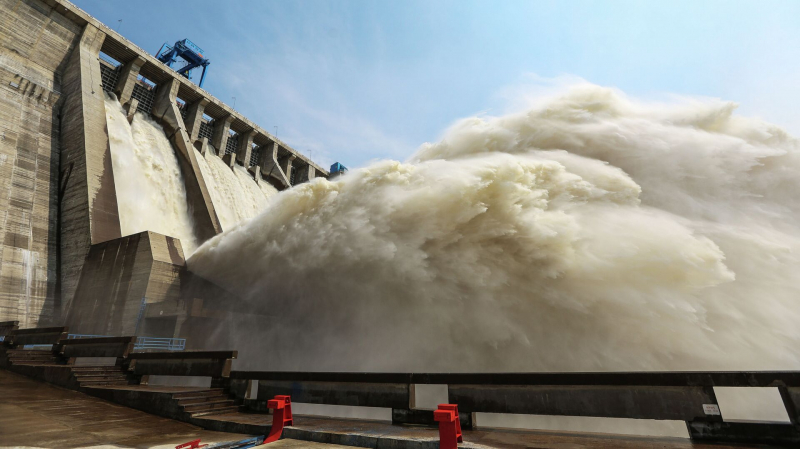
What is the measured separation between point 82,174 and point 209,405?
72.9 ft

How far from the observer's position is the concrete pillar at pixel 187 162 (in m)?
27.5

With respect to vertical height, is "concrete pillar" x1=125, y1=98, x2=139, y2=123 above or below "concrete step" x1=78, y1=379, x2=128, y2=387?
above

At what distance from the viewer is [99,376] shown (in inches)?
367

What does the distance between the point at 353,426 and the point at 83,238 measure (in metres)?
22.4

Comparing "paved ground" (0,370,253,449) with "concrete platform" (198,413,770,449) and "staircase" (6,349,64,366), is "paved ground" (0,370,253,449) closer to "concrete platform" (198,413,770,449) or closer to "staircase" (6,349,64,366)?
"concrete platform" (198,413,770,449)

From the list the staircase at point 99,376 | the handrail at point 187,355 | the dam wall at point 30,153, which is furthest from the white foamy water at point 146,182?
the handrail at point 187,355

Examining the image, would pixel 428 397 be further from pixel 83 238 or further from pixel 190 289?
pixel 83 238

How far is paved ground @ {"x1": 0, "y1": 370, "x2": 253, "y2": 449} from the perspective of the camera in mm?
4941

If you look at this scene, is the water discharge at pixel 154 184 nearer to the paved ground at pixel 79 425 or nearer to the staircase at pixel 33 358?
the staircase at pixel 33 358

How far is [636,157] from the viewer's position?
12.5 metres

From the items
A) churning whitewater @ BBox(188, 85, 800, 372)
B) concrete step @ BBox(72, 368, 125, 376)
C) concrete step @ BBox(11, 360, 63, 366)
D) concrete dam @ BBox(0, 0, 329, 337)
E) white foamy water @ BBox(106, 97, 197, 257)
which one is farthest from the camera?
white foamy water @ BBox(106, 97, 197, 257)

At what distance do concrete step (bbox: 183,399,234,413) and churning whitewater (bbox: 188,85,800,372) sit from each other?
20.4 ft

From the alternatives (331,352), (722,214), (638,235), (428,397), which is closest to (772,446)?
(638,235)

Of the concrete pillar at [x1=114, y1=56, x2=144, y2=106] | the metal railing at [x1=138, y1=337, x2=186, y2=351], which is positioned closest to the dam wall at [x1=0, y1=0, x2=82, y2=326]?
the concrete pillar at [x1=114, y1=56, x2=144, y2=106]
